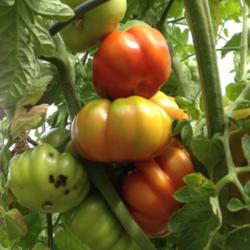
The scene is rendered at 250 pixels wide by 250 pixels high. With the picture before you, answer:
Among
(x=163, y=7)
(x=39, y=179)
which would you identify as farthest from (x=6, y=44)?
(x=163, y=7)

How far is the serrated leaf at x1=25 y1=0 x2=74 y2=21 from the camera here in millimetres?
507

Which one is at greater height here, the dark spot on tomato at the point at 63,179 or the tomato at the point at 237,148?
the dark spot on tomato at the point at 63,179

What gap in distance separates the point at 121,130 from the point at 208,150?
10cm

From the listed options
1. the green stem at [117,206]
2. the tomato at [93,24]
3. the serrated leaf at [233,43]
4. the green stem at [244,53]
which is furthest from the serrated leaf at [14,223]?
the serrated leaf at [233,43]

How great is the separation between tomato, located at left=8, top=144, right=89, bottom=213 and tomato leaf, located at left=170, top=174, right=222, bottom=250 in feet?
0.43

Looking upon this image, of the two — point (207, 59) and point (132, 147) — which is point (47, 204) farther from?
point (207, 59)

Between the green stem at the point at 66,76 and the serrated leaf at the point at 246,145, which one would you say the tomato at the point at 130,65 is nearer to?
the green stem at the point at 66,76

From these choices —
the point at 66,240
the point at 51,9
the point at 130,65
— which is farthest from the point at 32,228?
the point at 51,9

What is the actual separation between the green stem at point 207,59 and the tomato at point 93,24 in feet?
0.37

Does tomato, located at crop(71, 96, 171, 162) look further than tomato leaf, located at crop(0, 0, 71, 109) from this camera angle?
Yes

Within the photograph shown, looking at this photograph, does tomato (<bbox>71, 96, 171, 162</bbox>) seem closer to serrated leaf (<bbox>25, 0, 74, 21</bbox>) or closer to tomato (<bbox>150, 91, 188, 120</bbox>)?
tomato (<bbox>150, 91, 188, 120</bbox>)

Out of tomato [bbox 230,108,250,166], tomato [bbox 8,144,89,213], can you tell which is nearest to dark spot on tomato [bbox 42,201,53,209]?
tomato [bbox 8,144,89,213]

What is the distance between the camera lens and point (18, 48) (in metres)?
0.53

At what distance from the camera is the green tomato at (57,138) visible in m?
0.71
